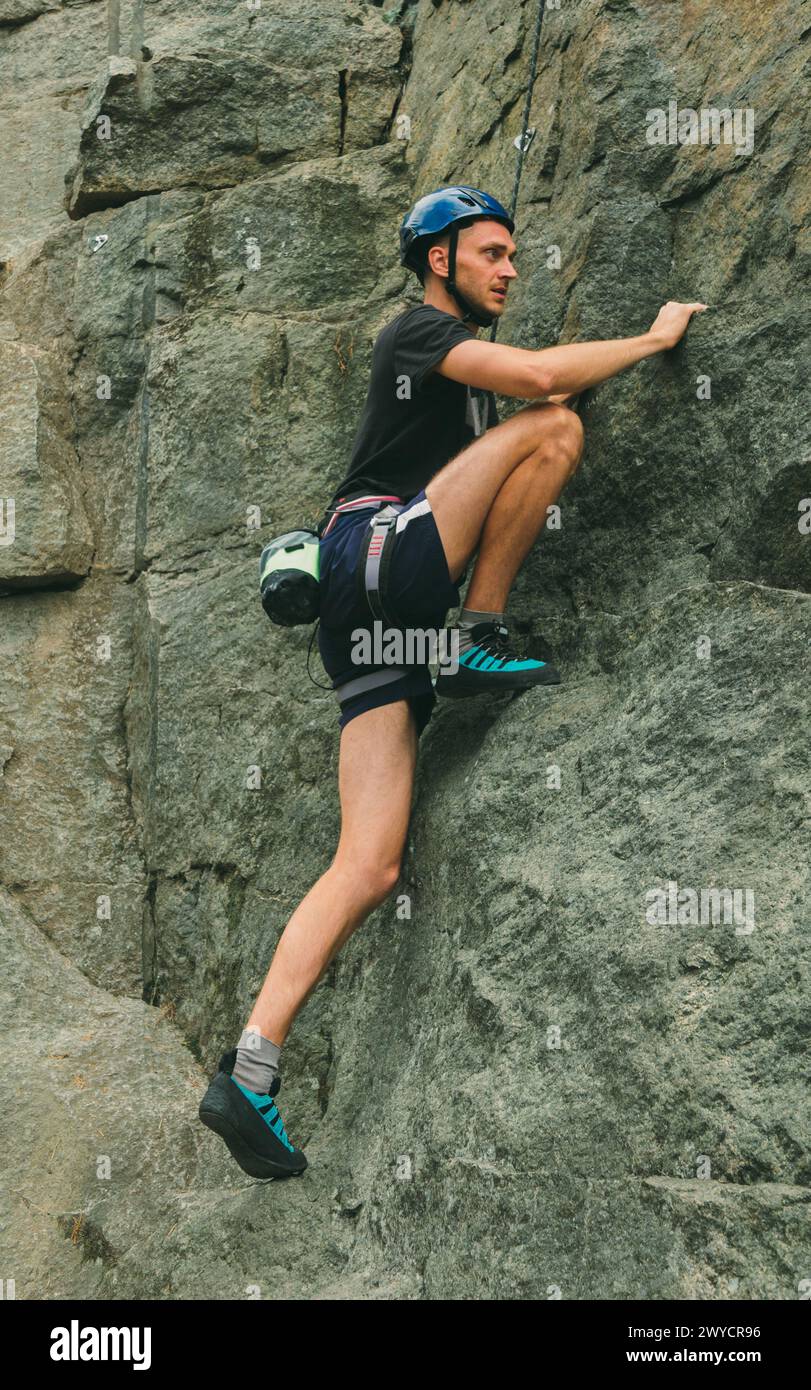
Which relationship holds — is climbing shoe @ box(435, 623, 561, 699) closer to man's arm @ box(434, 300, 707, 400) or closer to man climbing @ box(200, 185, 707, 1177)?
man climbing @ box(200, 185, 707, 1177)

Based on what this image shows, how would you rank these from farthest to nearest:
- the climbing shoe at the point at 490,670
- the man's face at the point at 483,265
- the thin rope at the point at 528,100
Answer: the thin rope at the point at 528,100 < the man's face at the point at 483,265 < the climbing shoe at the point at 490,670

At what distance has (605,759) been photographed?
5336 mm

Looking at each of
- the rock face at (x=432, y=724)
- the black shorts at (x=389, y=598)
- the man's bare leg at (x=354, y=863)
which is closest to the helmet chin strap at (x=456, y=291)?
the rock face at (x=432, y=724)

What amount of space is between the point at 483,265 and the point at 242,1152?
11.6 ft

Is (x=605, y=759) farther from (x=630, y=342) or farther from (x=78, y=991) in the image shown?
(x=78, y=991)

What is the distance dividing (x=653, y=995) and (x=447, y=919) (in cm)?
113

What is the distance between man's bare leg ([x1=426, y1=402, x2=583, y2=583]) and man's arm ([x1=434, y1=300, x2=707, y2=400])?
0.47ft

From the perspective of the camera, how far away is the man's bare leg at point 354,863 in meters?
5.53

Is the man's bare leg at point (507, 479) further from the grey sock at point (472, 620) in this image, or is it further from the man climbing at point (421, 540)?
the grey sock at point (472, 620)

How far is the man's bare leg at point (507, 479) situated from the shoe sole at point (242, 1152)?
216cm

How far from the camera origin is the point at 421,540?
5727 mm

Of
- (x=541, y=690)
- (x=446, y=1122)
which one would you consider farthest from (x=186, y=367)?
(x=446, y=1122)

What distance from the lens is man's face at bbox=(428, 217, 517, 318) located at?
611 cm

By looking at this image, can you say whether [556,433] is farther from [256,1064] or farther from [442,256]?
[256,1064]
